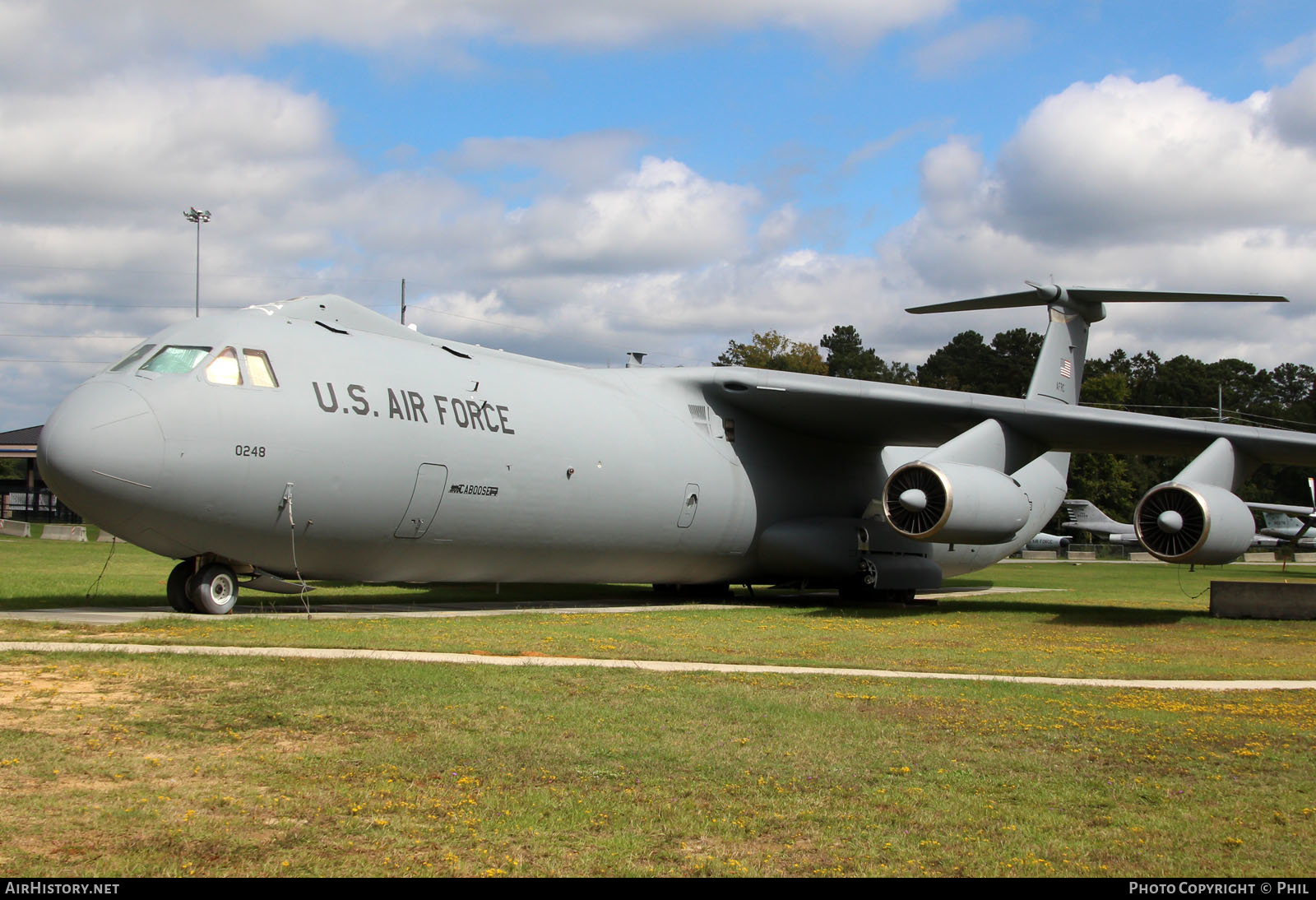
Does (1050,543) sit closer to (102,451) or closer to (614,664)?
(614,664)

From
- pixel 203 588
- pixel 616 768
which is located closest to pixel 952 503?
pixel 203 588

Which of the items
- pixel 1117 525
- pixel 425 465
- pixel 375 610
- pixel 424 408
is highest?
pixel 424 408

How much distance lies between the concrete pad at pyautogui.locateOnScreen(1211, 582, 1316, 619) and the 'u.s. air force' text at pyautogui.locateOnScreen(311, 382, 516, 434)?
1289 cm

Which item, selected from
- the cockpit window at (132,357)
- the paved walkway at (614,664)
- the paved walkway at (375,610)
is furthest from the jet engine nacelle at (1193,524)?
the cockpit window at (132,357)

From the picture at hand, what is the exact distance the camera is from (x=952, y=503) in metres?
18.3

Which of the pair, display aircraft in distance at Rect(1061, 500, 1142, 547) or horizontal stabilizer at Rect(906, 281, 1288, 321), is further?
display aircraft in distance at Rect(1061, 500, 1142, 547)

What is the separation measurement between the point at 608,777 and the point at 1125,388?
3539 inches

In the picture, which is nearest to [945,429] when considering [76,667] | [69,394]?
[69,394]

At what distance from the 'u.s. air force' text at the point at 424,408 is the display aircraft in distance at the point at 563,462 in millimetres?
38

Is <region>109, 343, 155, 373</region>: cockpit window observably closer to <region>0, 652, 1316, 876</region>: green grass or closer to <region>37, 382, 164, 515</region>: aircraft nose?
<region>37, 382, 164, 515</region>: aircraft nose

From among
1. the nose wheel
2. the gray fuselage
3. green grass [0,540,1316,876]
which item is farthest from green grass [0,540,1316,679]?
the gray fuselage

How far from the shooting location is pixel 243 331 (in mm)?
14875

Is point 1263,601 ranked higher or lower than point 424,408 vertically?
lower

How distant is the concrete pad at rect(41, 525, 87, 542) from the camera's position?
42875 mm
